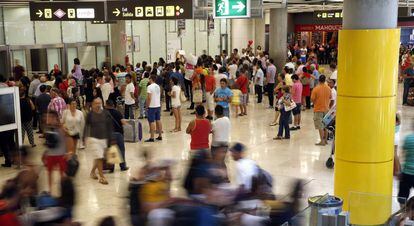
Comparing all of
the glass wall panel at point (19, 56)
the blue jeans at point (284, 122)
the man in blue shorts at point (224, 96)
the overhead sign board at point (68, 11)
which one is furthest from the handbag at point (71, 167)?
the glass wall panel at point (19, 56)

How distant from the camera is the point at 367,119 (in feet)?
24.9

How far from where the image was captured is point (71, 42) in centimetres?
2531

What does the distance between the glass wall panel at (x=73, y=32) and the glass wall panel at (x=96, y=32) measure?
0.31m

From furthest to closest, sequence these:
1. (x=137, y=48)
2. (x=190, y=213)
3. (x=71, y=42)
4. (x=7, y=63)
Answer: (x=137, y=48) → (x=71, y=42) → (x=7, y=63) → (x=190, y=213)

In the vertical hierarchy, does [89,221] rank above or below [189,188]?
below

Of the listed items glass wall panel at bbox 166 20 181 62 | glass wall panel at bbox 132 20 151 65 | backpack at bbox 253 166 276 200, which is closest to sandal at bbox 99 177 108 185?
backpack at bbox 253 166 276 200

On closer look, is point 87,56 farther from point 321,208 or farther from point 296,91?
point 321,208

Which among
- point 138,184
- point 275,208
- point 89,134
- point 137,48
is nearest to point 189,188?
point 138,184

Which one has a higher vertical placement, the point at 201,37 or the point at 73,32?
the point at 73,32

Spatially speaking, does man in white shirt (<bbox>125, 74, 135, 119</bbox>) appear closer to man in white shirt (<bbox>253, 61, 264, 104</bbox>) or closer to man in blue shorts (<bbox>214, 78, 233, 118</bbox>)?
man in blue shorts (<bbox>214, 78, 233, 118</bbox>)

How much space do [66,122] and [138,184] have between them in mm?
5400

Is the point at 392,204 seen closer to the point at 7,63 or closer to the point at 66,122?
the point at 66,122

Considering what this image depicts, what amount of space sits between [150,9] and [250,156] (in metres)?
5.99

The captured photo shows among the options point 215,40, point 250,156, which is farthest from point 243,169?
point 215,40
